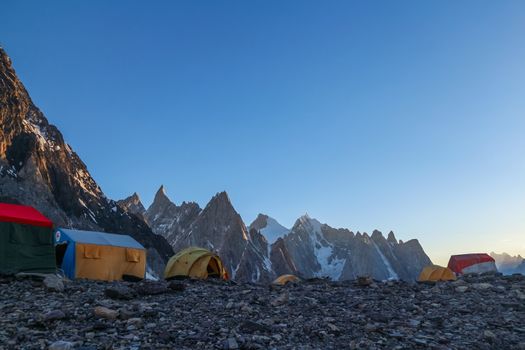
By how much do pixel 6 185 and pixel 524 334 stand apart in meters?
108

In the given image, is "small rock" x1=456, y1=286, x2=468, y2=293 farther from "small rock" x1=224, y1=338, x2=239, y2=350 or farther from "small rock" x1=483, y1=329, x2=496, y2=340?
"small rock" x1=224, y1=338, x2=239, y2=350

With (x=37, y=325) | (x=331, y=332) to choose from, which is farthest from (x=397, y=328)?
(x=37, y=325)

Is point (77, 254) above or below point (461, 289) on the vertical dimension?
above

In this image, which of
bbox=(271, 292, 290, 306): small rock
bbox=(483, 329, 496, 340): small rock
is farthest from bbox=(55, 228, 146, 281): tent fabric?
bbox=(483, 329, 496, 340): small rock

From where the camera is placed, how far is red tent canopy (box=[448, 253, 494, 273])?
47438mm

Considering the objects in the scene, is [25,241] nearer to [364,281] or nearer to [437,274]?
[364,281]

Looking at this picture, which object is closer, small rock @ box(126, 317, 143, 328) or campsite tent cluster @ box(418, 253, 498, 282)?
small rock @ box(126, 317, 143, 328)

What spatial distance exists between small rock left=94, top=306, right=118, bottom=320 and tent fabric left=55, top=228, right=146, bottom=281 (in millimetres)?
14636

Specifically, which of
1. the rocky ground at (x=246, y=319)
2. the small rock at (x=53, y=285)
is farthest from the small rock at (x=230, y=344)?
the small rock at (x=53, y=285)

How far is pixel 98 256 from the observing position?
24.4m

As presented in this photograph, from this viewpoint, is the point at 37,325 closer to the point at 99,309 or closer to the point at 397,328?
the point at 99,309

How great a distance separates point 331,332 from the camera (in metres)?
9.96

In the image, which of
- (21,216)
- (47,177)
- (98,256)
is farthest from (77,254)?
(47,177)

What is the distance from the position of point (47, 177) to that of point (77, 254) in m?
108
